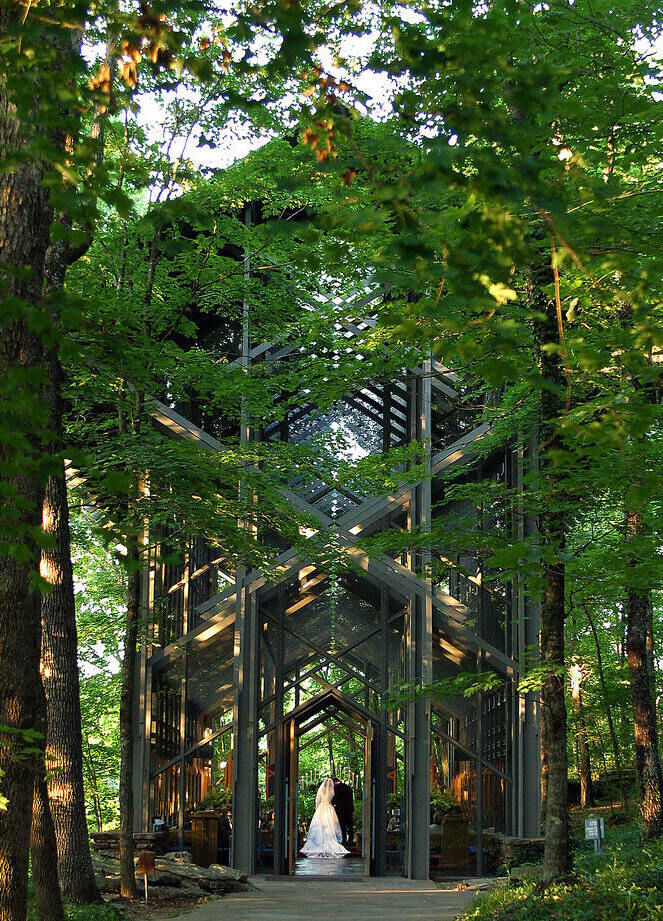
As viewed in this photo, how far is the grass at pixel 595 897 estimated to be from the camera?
7238mm

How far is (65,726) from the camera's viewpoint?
10336 mm

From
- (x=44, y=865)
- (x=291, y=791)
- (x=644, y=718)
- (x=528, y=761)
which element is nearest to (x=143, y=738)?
(x=291, y=791)

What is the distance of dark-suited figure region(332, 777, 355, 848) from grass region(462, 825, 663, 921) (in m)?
16.8

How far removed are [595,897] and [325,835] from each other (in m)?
18.3

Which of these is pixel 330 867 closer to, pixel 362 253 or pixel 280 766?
pixel 280 766

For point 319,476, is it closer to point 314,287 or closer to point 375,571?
point 314,287

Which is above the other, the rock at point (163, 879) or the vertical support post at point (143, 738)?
the vertical support post at point (143, 738)

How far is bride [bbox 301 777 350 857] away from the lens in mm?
24516

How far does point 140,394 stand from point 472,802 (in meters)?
12.2

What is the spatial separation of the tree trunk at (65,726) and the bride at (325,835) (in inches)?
592

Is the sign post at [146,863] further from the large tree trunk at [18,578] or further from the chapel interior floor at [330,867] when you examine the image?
the large tree trunk at [18,578]

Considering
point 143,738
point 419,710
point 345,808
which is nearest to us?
point 419,710

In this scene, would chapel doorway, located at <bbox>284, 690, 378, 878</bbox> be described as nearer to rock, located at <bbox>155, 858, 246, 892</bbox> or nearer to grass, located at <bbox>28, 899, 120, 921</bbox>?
rock, located at <bbox>155, 858, 246, 892</bbox>

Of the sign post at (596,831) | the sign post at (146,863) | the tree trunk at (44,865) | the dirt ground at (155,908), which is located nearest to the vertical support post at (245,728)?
the dirt ground at (155,908)
